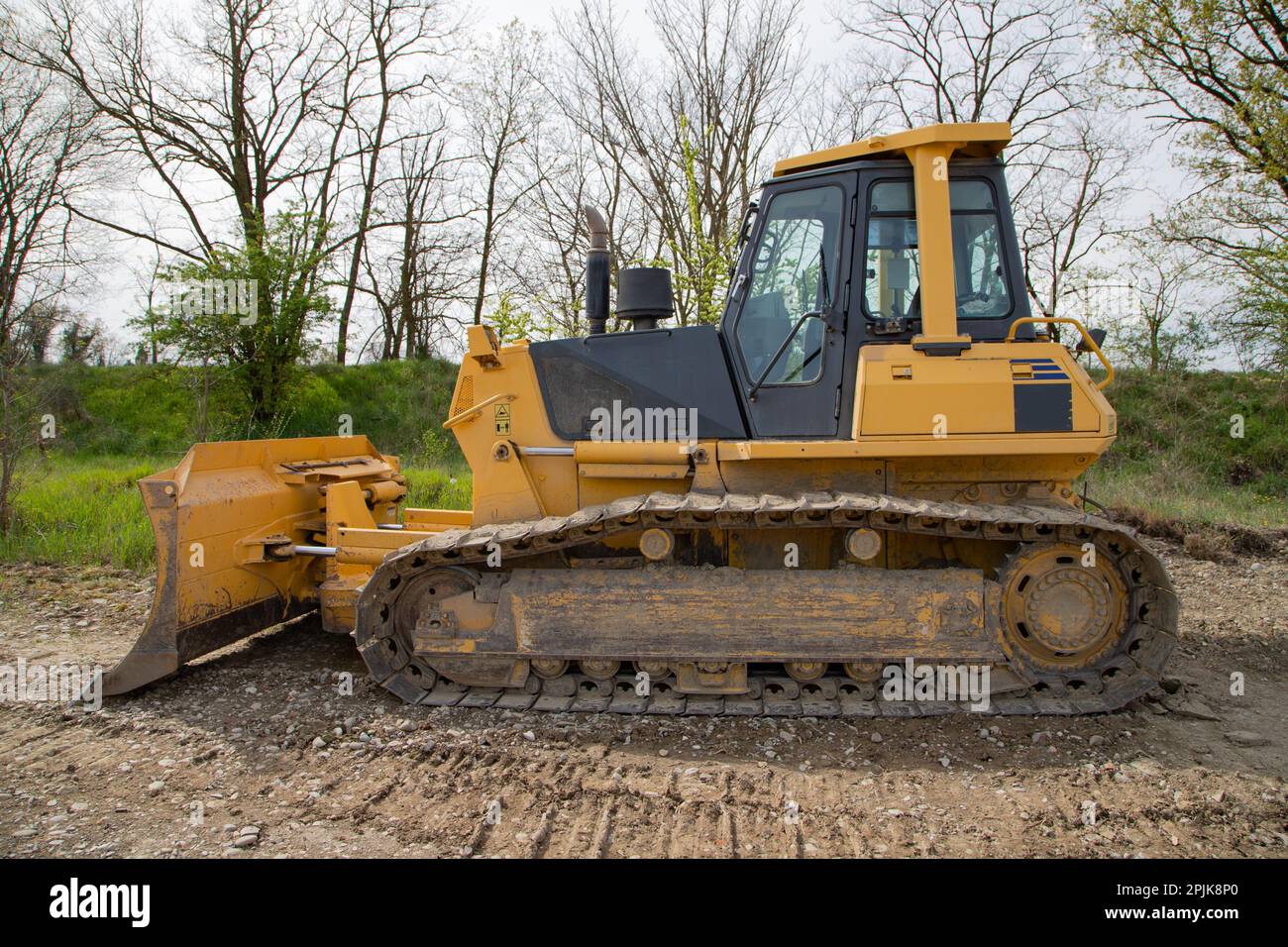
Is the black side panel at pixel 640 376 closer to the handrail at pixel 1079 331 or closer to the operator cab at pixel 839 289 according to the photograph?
the operator cab at pixel 839 289

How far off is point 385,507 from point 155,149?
17.7 meters

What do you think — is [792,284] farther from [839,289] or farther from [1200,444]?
[1200,444]

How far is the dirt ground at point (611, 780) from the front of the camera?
3.20m

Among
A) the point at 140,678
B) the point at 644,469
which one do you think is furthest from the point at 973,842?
the point at 140,678

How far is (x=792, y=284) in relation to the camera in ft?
15.2

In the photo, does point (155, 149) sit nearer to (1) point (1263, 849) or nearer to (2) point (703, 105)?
(2) point (703, 105)

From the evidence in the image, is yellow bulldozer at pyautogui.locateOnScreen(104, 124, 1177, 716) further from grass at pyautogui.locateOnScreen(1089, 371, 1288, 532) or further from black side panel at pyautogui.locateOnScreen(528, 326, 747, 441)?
grass at pyautogui.locateOnScreen(1089, 371, 1288, 532)

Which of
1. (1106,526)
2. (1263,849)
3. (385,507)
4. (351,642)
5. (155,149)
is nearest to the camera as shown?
(1263,849)

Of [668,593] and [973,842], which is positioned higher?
[668,593]

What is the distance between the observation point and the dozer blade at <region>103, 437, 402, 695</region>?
4699 millimetres

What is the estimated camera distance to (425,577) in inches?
182

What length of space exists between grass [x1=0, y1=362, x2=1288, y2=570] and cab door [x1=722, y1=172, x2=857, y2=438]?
711cm

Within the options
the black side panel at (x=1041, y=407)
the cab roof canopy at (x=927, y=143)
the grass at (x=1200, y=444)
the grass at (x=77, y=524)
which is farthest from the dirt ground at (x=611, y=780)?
the grass at (x=1200, y=444)

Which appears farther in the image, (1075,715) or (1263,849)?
(1075,715)
